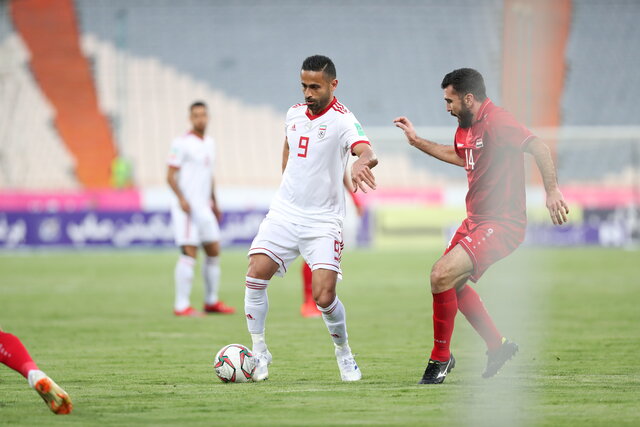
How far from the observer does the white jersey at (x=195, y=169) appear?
1227 centimetres

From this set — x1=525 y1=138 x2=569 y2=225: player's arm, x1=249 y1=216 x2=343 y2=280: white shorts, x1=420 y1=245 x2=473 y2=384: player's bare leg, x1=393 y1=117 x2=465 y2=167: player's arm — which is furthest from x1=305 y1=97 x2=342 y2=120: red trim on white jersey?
x1=525 y1=138 x2=569 y2=225: player's arm

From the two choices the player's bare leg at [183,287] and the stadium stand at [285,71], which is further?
the stadium stand at [285,71]

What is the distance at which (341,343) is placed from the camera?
7.03m

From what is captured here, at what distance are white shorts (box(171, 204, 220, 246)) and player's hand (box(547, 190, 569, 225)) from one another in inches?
254

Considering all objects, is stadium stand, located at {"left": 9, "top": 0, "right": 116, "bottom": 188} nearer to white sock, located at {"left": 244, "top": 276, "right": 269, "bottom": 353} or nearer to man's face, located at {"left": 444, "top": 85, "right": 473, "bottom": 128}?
white sock, located at {"left": 244, "top": 276, "right": 269, "bottom": 353}

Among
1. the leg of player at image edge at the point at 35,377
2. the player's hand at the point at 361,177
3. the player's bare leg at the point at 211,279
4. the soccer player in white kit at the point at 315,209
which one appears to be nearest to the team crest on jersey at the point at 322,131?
the soccer player in white kit at the point at 315,209

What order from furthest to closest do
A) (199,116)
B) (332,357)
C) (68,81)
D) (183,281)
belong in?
(68,81) < (199,116) < (183,281) < (332,357)

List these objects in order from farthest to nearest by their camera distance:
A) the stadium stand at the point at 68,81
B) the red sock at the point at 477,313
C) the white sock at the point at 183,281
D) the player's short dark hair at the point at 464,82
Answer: the stadium stand at the point at 68,81 → the white sock at the point at 183,281 → the red sock at the point at 477,313 → the player's short dark hair at the point at 464,82

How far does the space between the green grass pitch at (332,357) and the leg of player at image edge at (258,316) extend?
0.43ft

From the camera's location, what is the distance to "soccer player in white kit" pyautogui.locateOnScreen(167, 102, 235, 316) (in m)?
12.1

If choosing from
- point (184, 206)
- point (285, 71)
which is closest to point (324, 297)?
point (184, 206)

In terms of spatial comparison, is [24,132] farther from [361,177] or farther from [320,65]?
[361,177]

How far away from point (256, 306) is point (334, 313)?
0.58 m

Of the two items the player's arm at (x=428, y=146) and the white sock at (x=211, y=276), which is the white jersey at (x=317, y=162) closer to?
the player's arm at (x=428, y=146)
